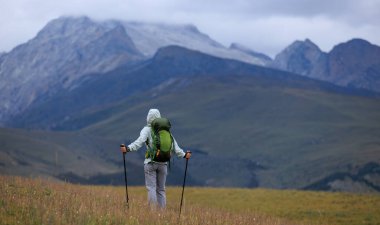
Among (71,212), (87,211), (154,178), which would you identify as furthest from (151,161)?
(71,212)

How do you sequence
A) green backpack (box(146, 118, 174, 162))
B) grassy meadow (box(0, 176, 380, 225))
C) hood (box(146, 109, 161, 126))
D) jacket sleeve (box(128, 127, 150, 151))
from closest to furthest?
grassy meadow (box(0, 176, 380, 225)), green backpack (box(146, 118, 174, 162)), jacket sleeve (box(128, 127, 150, 151)), hood (box(146, 109, 161, 126))

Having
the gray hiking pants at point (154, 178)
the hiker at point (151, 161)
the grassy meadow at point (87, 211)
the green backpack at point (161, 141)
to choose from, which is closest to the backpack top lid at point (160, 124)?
the green backpack at point (161, 141)

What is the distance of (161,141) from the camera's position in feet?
49.9

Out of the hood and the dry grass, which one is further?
the hood

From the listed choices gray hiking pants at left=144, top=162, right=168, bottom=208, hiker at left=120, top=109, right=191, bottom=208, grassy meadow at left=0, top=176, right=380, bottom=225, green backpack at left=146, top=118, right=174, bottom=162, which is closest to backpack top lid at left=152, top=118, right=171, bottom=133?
green backpack at left=146, top=118, right=174, bottom=162

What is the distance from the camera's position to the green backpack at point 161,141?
15229 mm

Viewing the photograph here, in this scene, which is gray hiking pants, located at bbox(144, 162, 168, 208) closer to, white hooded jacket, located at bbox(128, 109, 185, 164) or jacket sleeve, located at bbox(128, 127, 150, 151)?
white hooded jacket, located at bbox(128, 109, 185, 164)

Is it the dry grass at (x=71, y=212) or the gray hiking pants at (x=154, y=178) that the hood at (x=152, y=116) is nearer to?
Result: the gray hiking pants at (x=154, y=178)

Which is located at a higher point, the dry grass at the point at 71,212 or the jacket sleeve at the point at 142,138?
the jacket sleeve at the point at 142,138

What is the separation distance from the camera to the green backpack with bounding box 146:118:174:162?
15.2 meters

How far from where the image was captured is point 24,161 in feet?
648

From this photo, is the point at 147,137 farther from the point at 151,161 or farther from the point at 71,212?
the point at 71,212

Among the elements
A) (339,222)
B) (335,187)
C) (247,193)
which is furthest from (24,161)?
(339,222)

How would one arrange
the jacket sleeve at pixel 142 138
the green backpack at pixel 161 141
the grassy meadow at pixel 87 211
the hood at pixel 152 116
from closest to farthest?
the grassy meadow at pixel 87 211 → the green backpack at pixel 161 141 → the jacket sleeve at pixel 142 138 → the hood at pixel 152 116
